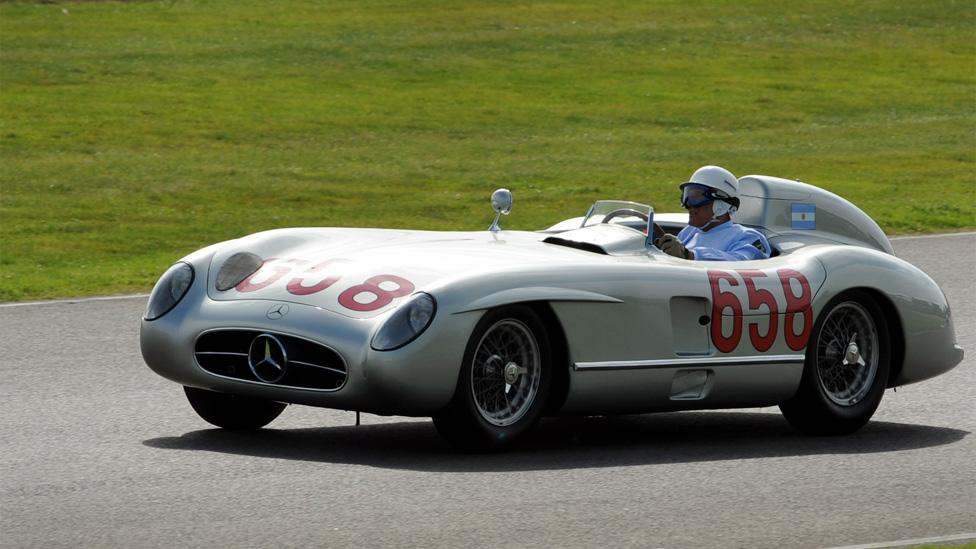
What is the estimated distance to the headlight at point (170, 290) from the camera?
7.91m

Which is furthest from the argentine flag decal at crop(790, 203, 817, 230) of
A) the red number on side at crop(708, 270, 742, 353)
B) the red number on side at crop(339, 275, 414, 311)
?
the red number on side at crop(339, 275, 414, 311)

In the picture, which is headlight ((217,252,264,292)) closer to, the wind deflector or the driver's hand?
the wind deflector

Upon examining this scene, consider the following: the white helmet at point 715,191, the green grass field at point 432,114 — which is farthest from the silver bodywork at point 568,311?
the green grass field at point 432,114

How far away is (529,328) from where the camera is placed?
24.6 feet

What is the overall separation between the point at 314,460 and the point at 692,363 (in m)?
1.77

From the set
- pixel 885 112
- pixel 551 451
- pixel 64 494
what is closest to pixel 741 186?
pixel 551 451

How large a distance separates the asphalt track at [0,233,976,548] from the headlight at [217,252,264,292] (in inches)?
26.6

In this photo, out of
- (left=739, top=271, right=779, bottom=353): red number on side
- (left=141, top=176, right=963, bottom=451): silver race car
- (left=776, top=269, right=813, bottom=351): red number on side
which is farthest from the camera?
(left=776, top=269, right=813, bottom=351): red number on side

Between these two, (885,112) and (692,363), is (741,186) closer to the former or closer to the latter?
(692,363)

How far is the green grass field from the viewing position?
741 inches

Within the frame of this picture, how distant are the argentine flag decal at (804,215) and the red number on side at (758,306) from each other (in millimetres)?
1096

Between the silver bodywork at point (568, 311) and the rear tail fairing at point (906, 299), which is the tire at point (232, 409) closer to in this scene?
the silver bodywork at point (568, 311)

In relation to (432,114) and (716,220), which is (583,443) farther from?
(432,114)

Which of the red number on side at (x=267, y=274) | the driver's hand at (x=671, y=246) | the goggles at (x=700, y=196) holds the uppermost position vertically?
the goggles at (x=700, y=196)
